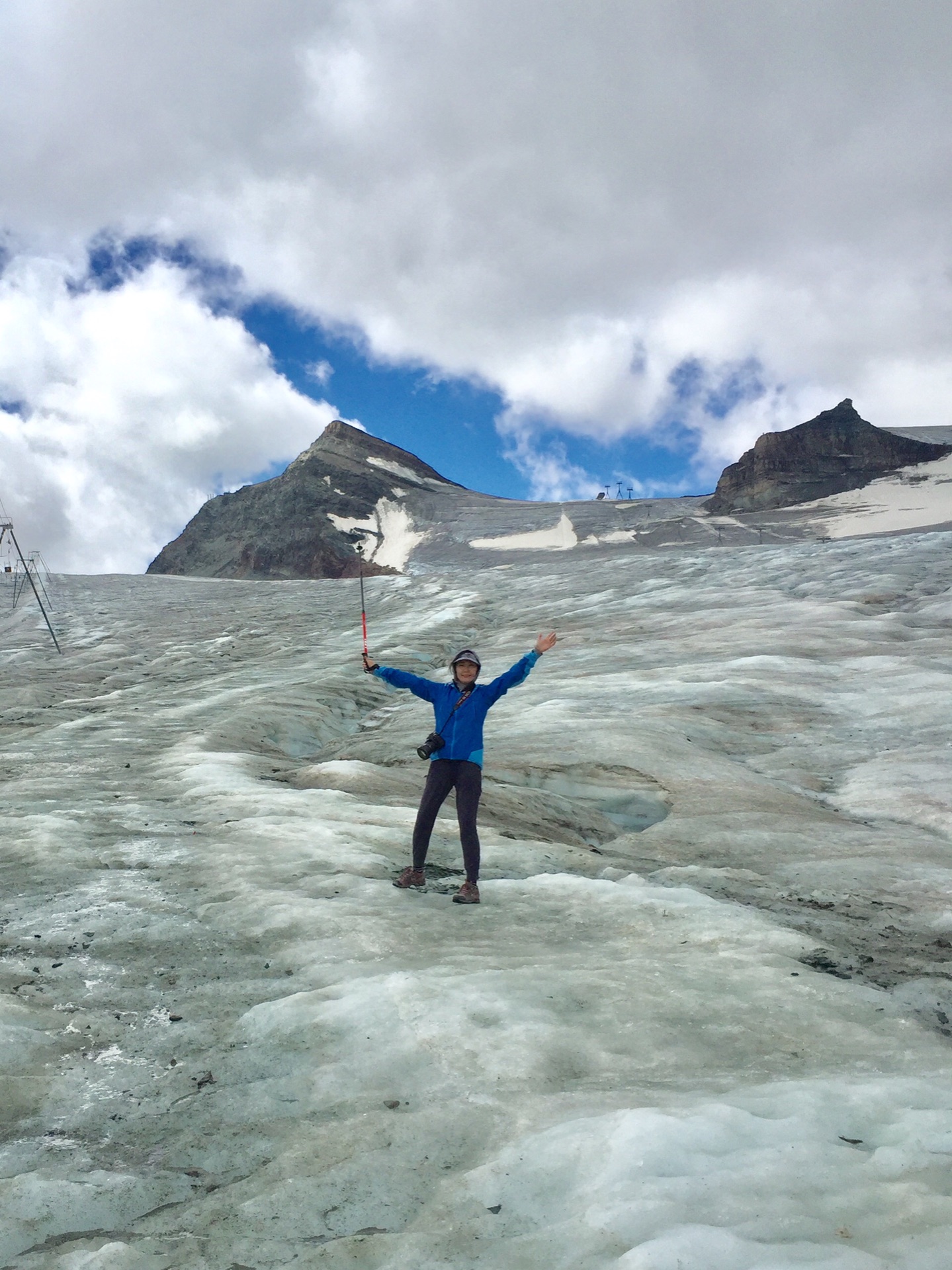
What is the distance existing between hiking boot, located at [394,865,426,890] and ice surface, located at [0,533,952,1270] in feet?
0.71

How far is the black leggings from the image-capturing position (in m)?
7.79

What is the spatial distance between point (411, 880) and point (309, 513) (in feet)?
328

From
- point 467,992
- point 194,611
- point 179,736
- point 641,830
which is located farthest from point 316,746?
point 194,611

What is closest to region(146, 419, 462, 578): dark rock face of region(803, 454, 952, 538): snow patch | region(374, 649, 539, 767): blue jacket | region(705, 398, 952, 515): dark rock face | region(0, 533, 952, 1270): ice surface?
region(705, 398, 952, 515): dark rock face

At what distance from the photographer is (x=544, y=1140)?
157 inches

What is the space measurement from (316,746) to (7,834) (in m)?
8.97

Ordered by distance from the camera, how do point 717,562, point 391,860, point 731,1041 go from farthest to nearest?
point 717,562 < point 391,860 < point 731,1041

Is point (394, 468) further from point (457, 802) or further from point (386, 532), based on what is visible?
point (457, 802)

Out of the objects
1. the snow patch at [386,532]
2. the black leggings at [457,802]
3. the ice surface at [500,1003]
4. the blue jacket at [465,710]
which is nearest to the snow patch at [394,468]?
the snow patch at [386,532]

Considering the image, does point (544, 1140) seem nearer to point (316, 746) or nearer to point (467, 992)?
point (467, 992)

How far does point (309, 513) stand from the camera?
104375 mm

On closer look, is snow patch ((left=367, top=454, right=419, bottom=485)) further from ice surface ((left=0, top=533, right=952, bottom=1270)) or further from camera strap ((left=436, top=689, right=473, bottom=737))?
camera strap ((left=436, top=689, right=473, bottom=737))

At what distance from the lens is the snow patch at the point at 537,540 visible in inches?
2990

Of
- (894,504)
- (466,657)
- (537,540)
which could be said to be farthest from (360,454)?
(466,657)
